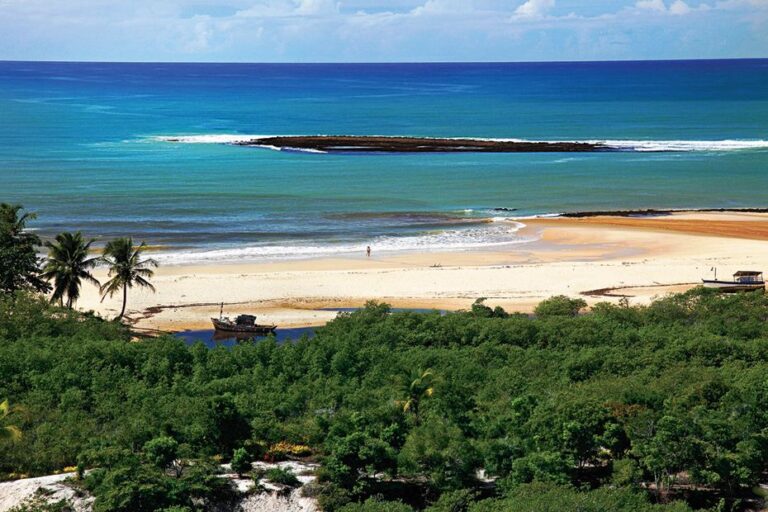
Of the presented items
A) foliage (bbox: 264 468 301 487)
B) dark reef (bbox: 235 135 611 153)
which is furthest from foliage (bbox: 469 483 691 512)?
dark reef (bbox: 235 135 611 153)

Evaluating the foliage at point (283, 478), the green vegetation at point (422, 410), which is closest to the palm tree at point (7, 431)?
the green vegetation at point (422, 410)

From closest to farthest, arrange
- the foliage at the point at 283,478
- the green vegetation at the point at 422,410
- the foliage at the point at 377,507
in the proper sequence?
the foliage at the point at 377,507
the green vegetation at the point at 422,410
the foliage at the point at 283,478

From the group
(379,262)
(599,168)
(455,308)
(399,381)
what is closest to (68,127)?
(599,168)

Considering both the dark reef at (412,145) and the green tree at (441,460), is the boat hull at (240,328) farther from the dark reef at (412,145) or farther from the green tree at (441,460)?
the dark reef at (412,145)

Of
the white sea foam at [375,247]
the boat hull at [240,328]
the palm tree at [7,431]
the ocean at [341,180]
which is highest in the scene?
the ocean at [341,180]

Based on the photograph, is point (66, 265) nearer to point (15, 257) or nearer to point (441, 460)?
point (15, 257)

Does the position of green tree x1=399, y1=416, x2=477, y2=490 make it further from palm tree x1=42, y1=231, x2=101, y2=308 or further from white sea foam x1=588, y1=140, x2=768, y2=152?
white sea foam x1=588, y1=140, x2=768, y2=152

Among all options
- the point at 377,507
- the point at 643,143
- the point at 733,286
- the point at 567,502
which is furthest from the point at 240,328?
the point at 643,143
